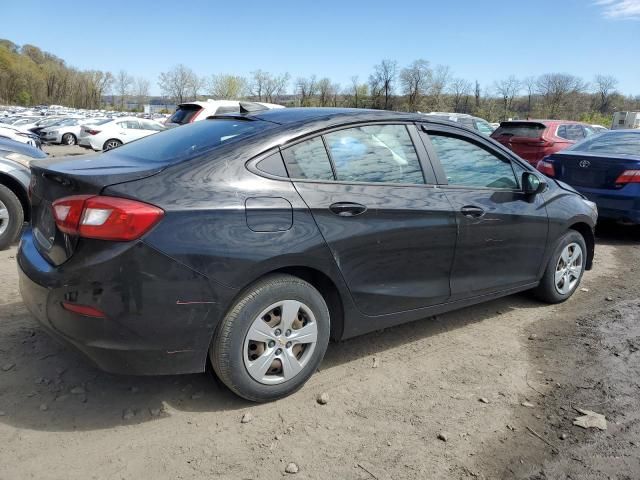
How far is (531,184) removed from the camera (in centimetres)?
404

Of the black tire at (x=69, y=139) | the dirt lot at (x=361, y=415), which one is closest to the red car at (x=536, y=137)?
the dirt lot at (x=361, y=415)

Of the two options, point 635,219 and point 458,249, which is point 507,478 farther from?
point 635,219

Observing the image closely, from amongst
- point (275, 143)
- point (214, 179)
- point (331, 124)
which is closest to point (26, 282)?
point (214, 179)

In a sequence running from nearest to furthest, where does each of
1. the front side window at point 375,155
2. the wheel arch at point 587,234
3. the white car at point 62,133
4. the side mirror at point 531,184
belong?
1. the front side window at point 375,155
2. the side mirror at point 531,184
3. the wheel arch at point 587,234
4. the white car at point 62,133

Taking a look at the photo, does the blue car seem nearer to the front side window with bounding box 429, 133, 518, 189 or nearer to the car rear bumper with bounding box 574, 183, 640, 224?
the car rear bumper with bounding box 574, 183, 640, 224

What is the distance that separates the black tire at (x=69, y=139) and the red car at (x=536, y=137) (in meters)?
23.3

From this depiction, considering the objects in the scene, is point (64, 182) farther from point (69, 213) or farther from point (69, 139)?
point (69, 139)

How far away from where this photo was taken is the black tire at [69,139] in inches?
1073

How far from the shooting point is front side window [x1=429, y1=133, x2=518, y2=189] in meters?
3.59

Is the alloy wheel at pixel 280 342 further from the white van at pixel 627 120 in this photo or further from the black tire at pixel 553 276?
the white van at pixel 627 120

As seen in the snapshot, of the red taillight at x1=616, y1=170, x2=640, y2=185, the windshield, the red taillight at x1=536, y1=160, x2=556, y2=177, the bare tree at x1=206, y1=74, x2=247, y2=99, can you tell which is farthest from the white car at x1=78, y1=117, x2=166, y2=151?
the bare tree at x1=206, y1=74, x2=247, y2=99

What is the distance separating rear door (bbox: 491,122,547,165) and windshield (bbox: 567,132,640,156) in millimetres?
3952

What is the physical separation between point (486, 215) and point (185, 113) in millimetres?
11289

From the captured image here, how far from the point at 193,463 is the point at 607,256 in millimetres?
5946
